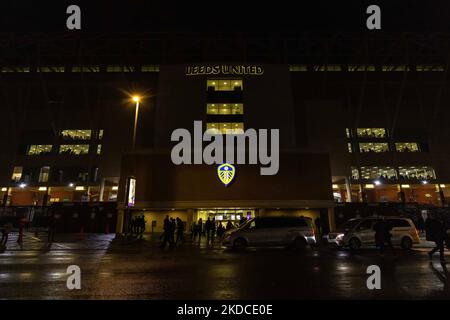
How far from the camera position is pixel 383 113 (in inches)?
1794

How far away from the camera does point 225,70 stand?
41219 mm

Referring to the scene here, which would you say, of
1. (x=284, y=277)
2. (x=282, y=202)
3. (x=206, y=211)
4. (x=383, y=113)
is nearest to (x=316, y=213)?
(x=282, y=202)

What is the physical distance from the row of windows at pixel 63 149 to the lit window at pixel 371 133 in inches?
1782

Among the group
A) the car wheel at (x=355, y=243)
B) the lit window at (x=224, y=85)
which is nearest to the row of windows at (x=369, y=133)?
the lit window at (x=224, y=85)

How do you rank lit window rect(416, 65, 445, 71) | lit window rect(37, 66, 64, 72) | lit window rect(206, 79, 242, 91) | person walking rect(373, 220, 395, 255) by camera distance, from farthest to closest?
lit window rect(37, 66, 64, 72)
lit window rect(416, 65, 445, 71)
lit window rect(206, 79, 242, 91)
person walking rect(373, 220, 395, 255)

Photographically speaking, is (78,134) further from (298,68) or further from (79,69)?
(298,68)

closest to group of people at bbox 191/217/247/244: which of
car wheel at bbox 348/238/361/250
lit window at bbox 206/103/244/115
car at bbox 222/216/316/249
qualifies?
car at bbox 222/216/316/249

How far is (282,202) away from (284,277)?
19.3 m

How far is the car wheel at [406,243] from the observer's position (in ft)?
45.6

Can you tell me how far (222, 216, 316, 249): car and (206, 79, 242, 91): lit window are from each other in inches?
1260

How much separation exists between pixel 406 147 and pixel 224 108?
31.8 meters

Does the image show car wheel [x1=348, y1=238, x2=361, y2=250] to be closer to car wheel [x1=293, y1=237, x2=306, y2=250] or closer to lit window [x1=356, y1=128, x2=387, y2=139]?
car wheel [x1=293, y1=237, x2=306, y2=250]

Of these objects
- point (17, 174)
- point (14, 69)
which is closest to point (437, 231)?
point (17, 174)

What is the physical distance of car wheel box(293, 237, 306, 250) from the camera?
44.9ft
